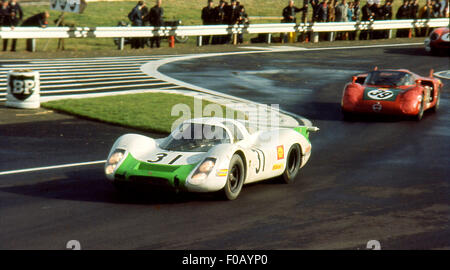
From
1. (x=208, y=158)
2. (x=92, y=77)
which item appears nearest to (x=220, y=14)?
(x=92, y=77)

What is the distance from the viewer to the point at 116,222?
9.08 metres

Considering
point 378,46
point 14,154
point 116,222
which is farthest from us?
A: point 378,46

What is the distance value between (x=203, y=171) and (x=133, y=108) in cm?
835

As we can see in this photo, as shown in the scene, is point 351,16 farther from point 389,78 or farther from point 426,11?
point 389,78

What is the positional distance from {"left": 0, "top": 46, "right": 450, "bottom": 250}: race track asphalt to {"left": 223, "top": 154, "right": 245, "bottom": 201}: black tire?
121 mm

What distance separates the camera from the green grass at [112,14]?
108 ft

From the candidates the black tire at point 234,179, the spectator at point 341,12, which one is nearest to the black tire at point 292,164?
the black tire at point 234,179

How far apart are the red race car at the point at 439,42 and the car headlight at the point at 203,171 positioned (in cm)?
2383

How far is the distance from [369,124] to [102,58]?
1284 cm

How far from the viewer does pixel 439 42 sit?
32031 mm

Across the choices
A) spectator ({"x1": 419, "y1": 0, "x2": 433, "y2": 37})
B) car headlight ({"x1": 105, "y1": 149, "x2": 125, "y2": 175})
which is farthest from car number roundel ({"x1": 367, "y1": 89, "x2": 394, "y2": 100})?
spectator ({"x1": 419, "y1": 0, "x2": 433, "y2": 37})

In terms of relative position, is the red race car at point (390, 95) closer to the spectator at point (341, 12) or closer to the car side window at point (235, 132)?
the car side window at point (235, 132)
